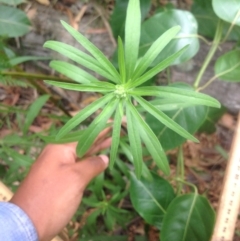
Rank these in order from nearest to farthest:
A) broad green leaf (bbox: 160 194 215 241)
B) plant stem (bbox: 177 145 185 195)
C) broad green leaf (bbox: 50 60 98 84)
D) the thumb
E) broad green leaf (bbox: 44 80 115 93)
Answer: broad green leaf (bbox: 44 80 115 93), broad green leaf (bbox: 50 60 98 84), the thumb, broad green leaf (bbox: 160 194 215 241), plant stem (bbox: 177 145 185 195)

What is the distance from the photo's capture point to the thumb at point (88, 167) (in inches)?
39.9

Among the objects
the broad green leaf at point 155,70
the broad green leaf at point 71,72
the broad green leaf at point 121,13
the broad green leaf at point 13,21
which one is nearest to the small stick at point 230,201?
the broad green leaf at point 155,70

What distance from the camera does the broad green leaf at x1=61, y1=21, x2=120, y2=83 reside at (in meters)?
0.79

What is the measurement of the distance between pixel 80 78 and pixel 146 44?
1.25 feet

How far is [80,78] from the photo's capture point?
87cm

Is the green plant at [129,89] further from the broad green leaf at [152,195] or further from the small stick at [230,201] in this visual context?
the broad green leaf at [152,195]

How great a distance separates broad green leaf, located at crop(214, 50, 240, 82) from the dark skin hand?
1.35ft

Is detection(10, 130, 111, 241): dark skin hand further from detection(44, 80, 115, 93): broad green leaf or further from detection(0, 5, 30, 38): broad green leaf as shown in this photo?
detection(0, 5, 30, 38): broad green leaf

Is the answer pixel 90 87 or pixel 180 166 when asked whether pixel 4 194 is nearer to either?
pixel 90 87

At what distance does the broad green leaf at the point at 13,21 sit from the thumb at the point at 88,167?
506 millimetres

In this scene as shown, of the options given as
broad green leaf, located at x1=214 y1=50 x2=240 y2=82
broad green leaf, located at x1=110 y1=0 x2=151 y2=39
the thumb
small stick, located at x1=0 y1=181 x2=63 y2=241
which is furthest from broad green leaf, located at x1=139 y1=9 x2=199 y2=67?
small stick, located at x1=0 y1=181 x2=63 y2=241

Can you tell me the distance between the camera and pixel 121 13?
54.2 inches

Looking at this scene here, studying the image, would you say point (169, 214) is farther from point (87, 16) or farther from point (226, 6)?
point (87, 16)

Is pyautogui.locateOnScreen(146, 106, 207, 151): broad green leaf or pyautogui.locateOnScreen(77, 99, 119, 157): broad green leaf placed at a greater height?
pyautogui.locateOnScreen(146, 106, 207, 151): broad green leaf
